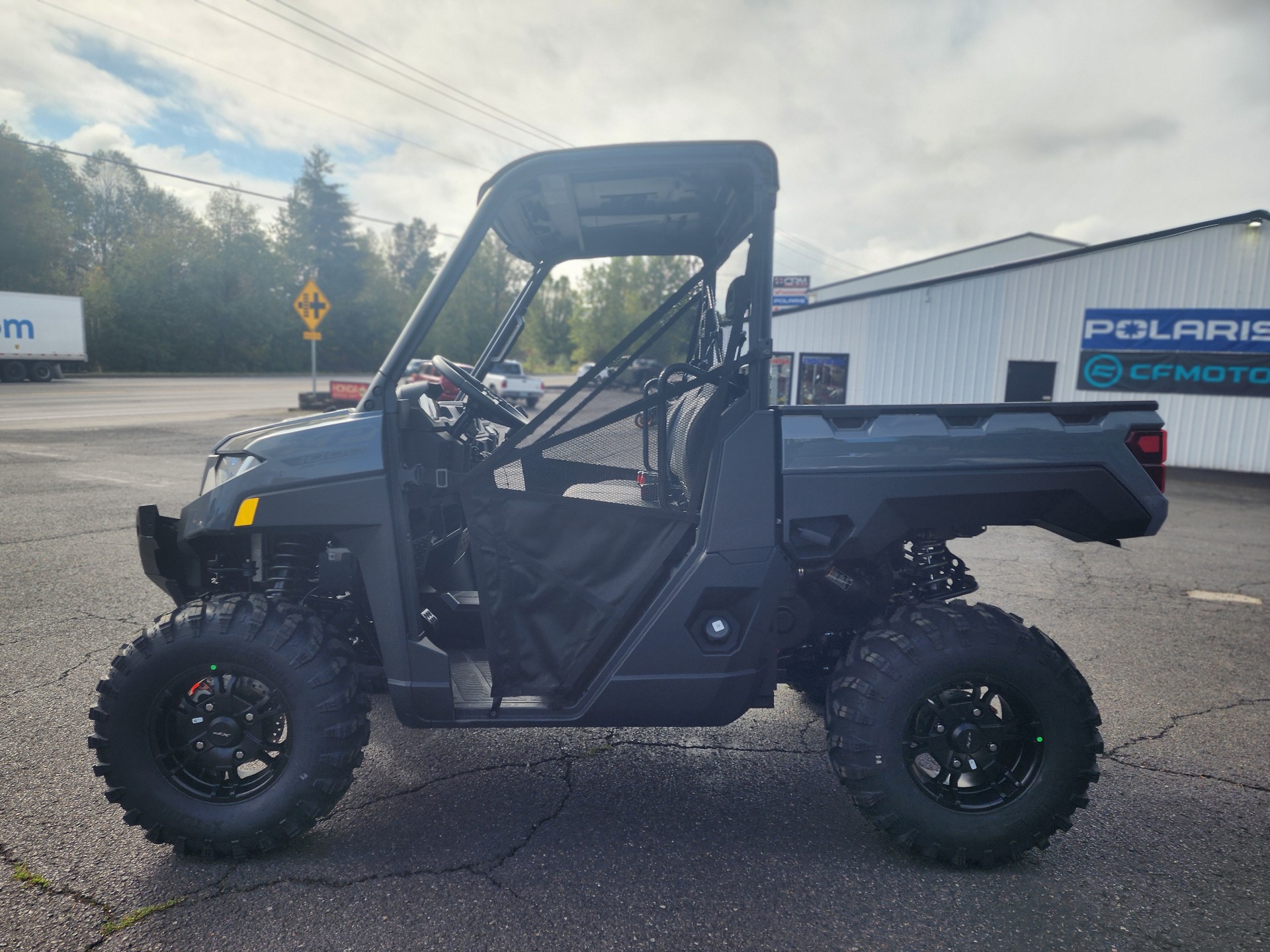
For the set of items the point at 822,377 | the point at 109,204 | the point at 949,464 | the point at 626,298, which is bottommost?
the point at 949,464

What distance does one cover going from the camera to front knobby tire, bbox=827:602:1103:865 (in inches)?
95.5

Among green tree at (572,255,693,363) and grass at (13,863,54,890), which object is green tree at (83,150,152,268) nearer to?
green tree at (572,255,693,363)

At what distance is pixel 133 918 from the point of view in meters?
2.17

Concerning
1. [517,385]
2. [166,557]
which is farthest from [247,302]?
[166,557]

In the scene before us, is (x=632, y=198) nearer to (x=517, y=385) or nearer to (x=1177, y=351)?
(x=1177, y=351)

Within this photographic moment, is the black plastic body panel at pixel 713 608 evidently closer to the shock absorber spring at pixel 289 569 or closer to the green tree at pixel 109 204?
the shock absorber spring at pixel 289 569

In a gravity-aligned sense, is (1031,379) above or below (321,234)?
below

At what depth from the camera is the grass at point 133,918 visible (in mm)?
2127

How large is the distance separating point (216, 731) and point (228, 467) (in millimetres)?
870

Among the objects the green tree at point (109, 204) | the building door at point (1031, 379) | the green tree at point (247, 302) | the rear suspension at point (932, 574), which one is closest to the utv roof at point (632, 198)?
the rear suspension at point (932, 574)

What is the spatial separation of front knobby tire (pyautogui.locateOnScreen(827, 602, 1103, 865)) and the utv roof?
5.13 ft

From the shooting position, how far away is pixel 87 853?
8.07ft

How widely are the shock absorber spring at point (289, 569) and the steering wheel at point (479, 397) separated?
0.80 metres

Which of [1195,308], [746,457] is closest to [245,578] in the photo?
[746,457]
